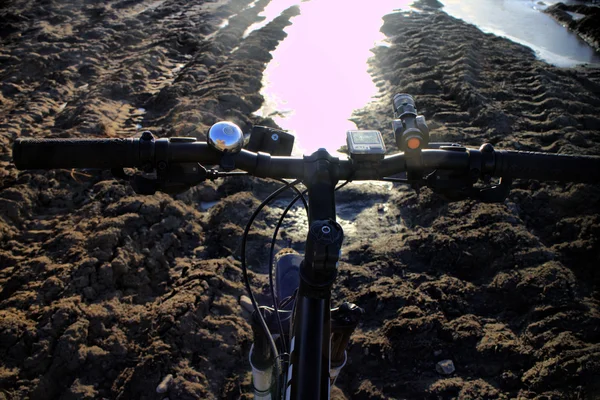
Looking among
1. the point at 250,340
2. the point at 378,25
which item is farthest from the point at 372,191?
the point at 378,25

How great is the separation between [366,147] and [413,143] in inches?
7.8

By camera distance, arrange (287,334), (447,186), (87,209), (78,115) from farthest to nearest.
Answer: (78,115)
(87,209)
(287,334)
(447,186)

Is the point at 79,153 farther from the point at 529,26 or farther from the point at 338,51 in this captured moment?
the point at 529,26

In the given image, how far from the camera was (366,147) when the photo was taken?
1.36m

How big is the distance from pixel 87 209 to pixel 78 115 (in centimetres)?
259

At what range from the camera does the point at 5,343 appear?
3.01 metres

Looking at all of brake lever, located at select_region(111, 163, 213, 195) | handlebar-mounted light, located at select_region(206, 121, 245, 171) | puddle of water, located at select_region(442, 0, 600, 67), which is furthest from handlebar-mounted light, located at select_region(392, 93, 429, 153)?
puddle of water, located at select_region(442, 0, 600, 67)

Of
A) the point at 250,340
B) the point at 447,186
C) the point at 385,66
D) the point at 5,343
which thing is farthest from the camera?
the point at 385,66

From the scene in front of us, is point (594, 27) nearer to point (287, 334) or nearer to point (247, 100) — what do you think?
point (247, 100)

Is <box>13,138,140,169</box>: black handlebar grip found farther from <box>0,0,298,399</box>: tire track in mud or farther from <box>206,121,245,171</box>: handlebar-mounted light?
<box>0,0,298,399</box>: tire track in mud

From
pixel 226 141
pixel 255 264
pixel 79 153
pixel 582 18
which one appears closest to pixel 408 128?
pixel 226 141

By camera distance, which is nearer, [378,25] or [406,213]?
[406,213]

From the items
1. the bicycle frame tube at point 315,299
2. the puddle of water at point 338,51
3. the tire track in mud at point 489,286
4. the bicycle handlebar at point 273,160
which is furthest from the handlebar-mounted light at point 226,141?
the puddle of water at point 338,51

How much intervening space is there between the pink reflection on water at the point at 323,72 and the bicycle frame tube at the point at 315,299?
495 centimetres
